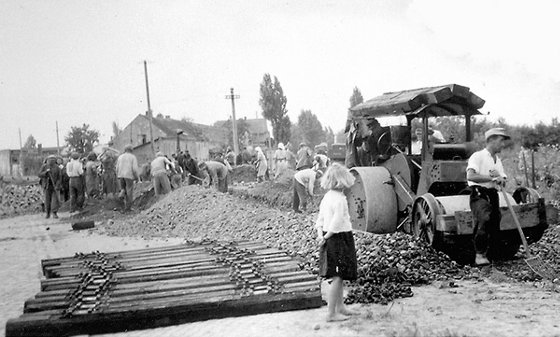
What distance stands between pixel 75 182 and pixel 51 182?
129 centimetres

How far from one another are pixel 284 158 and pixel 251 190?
476 centimetres

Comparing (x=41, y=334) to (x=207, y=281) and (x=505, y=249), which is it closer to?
(x=207, y=281)

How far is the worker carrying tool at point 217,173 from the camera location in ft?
64.9

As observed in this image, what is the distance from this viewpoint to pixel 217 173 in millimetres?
20047

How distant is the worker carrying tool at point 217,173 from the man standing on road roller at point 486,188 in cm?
1310

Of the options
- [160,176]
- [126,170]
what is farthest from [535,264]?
[160,176]

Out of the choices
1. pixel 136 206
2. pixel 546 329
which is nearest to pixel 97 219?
pixel 136 206

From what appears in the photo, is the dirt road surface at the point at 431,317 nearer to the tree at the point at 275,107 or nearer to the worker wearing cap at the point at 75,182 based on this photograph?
the worker wearing cap at the point at 75,182

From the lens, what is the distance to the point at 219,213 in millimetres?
14180

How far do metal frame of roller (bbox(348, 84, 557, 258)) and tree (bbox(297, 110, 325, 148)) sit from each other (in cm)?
9092

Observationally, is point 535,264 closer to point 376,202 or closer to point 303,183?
point 376,202

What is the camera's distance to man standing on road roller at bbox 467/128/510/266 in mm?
7340

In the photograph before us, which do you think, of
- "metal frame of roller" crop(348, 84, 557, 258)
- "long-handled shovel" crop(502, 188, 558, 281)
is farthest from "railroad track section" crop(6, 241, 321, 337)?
"long-handled shovel" crop(502, 188, 558, 281)

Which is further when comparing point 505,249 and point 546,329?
point 505,249
